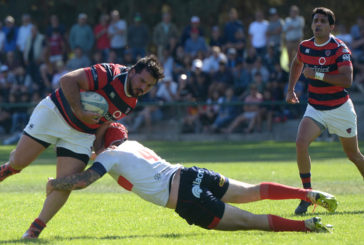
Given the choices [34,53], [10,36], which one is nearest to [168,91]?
[34,53]

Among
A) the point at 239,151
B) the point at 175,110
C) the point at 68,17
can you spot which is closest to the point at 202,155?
the point at 239,151

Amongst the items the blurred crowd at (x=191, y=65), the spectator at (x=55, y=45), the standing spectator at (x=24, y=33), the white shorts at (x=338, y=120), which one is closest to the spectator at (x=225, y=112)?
the blurred crowd at (x=191, y=65)

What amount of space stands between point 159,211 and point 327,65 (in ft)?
9.55

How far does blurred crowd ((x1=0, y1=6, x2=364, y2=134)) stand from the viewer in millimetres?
19578

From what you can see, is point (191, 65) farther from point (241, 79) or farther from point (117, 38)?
point (117, 38)

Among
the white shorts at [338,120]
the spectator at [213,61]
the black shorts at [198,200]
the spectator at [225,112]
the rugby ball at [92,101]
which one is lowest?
the spectator at [225,112]

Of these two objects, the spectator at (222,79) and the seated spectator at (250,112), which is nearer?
the seated spectator at (250,112)

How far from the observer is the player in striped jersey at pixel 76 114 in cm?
698

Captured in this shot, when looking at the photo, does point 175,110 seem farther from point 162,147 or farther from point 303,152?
point 303,152

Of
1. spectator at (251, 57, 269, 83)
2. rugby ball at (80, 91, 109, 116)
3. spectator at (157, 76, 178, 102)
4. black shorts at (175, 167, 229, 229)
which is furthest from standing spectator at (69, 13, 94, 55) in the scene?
black shorts at (175, 167, 229, 229)

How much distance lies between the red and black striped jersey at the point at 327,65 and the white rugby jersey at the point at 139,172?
3.05 m

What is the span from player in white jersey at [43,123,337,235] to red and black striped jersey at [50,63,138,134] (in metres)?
0.49

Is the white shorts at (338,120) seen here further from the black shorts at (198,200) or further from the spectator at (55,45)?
the spectator at (55,45)

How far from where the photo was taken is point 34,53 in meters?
22.7
